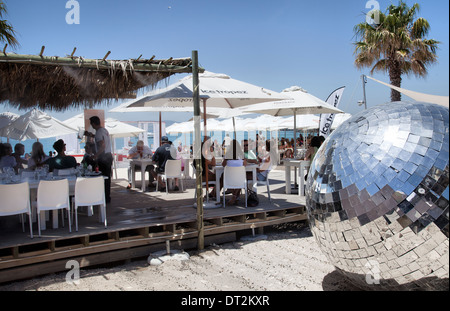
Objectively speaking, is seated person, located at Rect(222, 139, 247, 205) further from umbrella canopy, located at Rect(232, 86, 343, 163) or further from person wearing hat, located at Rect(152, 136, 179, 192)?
person wearing hat, located at Rect(152, 136, 179, 192)

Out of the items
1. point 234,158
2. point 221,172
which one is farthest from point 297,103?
point 221,172

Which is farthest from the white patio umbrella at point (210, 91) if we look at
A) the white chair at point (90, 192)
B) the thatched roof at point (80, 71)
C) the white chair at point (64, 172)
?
the white chair at point (90, 192)

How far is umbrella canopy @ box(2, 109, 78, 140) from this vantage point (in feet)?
34.4

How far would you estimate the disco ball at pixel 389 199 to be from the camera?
2.78 metres

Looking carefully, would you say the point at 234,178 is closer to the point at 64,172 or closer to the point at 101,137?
the point at 101,137

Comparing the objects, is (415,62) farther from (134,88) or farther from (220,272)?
(220,272)

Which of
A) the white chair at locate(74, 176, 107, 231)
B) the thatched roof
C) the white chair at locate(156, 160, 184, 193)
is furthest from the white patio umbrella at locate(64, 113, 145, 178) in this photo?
the white chair at locate(74, 176, 107, 231)

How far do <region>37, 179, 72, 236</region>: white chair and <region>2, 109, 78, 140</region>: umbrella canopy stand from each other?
6.03m

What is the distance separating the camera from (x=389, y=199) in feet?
9.56

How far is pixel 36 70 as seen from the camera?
530 cm

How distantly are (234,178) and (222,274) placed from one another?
7.99ft

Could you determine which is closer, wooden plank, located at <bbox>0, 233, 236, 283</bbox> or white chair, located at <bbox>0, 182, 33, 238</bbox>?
wooden plank, located at <bbox>0, 233, 236, 283</bbox>

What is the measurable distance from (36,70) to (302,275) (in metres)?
4.79
